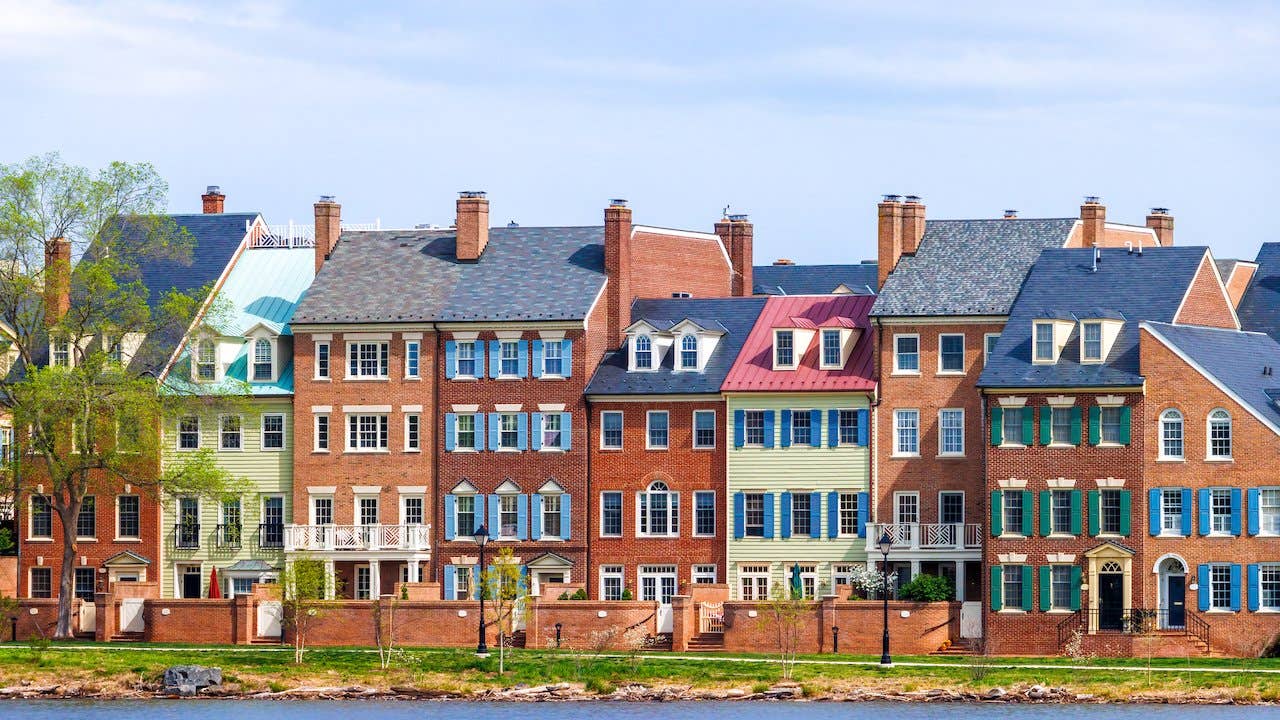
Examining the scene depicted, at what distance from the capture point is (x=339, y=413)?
341 ft

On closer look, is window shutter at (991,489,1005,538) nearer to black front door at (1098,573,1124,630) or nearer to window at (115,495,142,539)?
black front door at (1098,573,1124,630)

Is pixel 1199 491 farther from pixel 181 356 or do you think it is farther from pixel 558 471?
pixel 181 356

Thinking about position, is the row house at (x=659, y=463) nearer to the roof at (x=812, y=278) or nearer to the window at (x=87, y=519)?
the window at (x=87, y=519)

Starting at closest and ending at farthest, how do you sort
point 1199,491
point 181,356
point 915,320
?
point 1199,491, point 915,320, point 181,356

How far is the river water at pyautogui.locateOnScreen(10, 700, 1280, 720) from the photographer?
8212 cm

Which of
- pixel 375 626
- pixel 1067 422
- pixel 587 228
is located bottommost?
pixel 375 626

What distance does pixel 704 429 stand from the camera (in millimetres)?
101562

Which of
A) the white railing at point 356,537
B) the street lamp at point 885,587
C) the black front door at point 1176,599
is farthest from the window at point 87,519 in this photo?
the black front door at point 1176,599

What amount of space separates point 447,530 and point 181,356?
414 inches

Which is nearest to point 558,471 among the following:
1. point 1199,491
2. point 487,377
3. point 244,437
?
point 487,377

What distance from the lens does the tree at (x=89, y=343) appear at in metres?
98.9

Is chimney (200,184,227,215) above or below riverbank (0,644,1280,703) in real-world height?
above

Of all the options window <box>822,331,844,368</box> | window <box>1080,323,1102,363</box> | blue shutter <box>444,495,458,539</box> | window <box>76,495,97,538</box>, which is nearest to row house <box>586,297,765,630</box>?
window <box>822,331,844,368</box>

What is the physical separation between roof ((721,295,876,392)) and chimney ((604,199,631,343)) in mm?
4182
